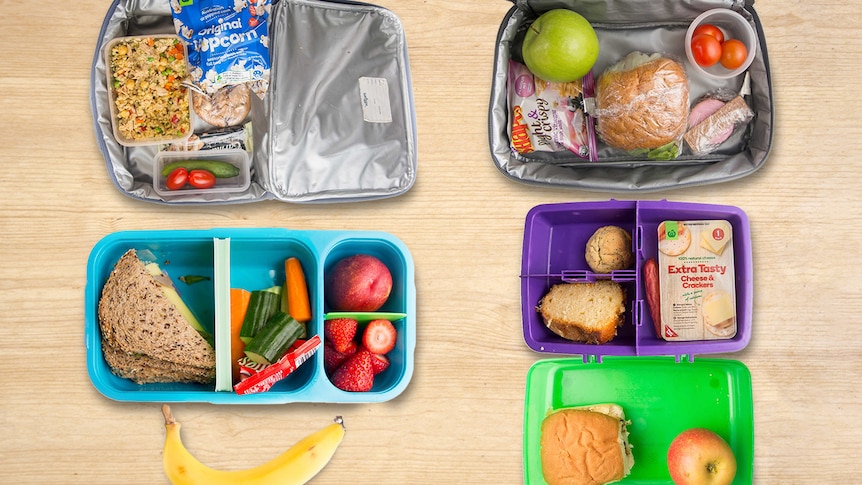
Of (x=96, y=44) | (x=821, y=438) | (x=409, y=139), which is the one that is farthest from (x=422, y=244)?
(x=821, y=438)

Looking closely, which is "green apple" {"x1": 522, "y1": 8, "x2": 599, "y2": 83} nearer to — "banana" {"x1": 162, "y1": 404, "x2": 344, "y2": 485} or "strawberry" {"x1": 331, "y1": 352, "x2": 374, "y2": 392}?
"strawberry" {"x1": 331, "y1": 352, "x2": 374, "y2": 392}

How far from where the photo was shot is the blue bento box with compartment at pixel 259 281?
1231 millimetres

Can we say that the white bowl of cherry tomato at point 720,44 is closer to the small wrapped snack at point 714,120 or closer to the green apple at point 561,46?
the small wrapped snack at point 714,120

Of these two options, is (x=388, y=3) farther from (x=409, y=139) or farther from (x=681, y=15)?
(x=681, y=15)

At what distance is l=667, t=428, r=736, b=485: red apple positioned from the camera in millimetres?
1250

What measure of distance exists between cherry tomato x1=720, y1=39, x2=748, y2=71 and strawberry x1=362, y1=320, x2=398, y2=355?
78 centimetres

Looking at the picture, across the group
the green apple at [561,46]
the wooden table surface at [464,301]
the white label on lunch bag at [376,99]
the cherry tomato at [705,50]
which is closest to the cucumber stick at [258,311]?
the wooden table surface at [464,301]

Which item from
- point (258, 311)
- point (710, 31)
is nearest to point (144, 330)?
point (258, 311)

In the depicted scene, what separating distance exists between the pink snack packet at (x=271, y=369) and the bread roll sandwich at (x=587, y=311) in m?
0.43

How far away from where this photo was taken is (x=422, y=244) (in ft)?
4.34

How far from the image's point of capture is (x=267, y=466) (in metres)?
1.30

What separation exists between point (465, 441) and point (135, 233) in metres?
0.72

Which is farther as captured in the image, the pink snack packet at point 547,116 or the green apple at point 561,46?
the pink snack packet at point 547,116

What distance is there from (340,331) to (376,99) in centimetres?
45
